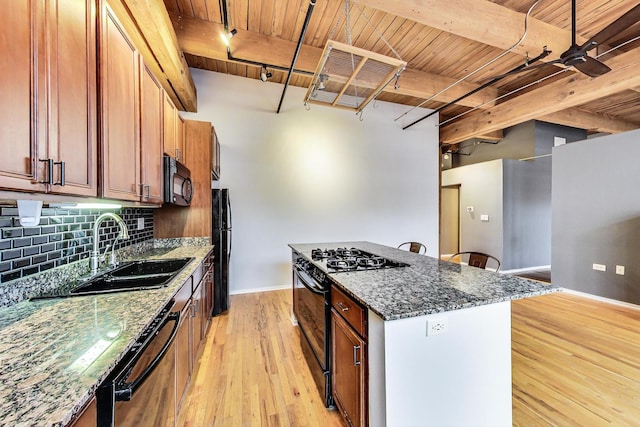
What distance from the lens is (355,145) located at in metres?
4.80

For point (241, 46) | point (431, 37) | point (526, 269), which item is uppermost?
point (431, 37)

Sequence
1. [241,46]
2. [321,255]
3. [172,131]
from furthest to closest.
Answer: [241,46]
[172,131]
[321,255]

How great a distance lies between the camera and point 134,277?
5.57 feet

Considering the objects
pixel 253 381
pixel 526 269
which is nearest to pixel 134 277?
pixel 253 381

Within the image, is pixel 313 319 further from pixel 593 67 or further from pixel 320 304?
pixel 593 67

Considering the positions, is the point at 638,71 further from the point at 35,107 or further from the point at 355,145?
the point at 35,107

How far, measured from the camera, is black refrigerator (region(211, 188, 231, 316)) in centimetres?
324

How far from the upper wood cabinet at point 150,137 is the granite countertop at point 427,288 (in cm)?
145

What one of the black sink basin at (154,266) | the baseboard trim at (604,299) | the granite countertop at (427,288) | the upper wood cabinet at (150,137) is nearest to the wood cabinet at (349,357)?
the granite countertop at (427,288)

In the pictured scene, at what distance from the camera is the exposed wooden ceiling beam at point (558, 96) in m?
3.04

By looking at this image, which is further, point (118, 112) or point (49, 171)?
point (118, 112)

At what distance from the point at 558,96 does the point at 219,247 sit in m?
5.19

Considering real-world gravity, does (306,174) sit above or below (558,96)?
below

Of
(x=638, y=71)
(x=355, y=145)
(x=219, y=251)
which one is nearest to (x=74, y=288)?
(x=219, y=251)
